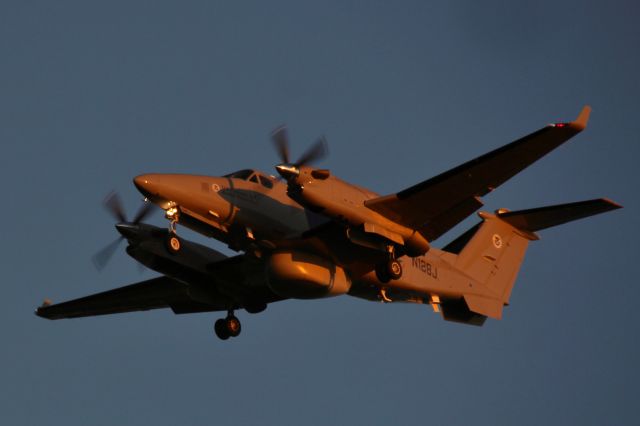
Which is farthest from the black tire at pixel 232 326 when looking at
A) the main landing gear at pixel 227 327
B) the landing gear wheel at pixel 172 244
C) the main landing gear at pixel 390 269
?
the main landing gear at pixel 390 269

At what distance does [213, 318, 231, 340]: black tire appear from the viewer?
27.4 metres

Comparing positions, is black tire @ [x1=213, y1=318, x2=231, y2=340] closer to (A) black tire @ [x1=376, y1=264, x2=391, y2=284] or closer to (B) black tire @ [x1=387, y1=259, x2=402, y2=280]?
(A) black tire @ [x1=376, y1=264, x2=391, y2=284]

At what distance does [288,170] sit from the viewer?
901 inches

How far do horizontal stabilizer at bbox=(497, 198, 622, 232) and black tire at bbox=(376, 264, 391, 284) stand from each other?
5.29 metres

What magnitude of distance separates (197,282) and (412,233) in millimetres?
6382

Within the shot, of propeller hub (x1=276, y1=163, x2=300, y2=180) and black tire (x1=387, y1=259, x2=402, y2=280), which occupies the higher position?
propeller hub (x1=276, y1=163, x2=300, y2=180)

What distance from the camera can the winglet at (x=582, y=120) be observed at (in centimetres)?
2170

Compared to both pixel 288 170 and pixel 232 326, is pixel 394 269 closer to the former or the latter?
pixel 288 170

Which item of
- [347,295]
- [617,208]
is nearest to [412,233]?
[347,295]

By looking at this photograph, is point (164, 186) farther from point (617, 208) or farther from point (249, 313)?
point (617, 208)

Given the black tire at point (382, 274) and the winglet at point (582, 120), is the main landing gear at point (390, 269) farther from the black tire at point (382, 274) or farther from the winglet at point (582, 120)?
the winglet at point (582, 120)

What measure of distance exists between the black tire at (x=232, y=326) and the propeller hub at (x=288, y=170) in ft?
20.2

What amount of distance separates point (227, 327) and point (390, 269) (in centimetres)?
553

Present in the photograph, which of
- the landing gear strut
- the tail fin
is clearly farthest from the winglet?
the landing gear strut
